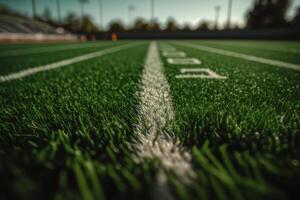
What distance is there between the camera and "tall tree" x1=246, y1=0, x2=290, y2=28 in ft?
184

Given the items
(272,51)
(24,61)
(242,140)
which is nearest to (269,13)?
(272,51)

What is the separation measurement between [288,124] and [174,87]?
885 millimetres

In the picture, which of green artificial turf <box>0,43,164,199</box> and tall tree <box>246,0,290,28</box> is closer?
green artificial turf <box>0,43,164,199</box>

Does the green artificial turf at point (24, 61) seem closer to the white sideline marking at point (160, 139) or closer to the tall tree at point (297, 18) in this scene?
the white sideline marking at point (160, 139)

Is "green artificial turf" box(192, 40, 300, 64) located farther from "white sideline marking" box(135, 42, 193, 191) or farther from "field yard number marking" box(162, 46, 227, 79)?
"white sideline marking" box(135, 42, 193, 191)

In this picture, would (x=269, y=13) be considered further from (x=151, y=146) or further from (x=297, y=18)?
(x=151, y=146)

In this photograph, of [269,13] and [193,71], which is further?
[269,13]

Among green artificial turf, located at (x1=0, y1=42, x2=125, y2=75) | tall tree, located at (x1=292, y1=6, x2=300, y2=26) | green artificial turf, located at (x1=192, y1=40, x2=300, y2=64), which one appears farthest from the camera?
tall tree, located at (x1=292, y1=6, x2=300, y2=26)

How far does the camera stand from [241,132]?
781 millimetres

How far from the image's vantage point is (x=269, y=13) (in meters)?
56.8

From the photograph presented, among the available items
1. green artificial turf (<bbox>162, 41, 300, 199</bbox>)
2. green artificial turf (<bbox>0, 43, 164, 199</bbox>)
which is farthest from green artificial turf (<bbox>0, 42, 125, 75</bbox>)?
green artificial turf (<bbox>162, 41, 300, 199</bbox>)

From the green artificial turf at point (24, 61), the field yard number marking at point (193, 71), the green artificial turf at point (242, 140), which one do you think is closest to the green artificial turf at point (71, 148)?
the green artificial turf at point (242, 140)

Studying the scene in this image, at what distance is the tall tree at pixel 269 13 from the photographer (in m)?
56.2

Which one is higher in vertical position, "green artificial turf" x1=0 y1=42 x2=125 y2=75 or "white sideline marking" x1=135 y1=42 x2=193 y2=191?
"green artificial turf" x1=0 y1=42 x2=125 y2=75
